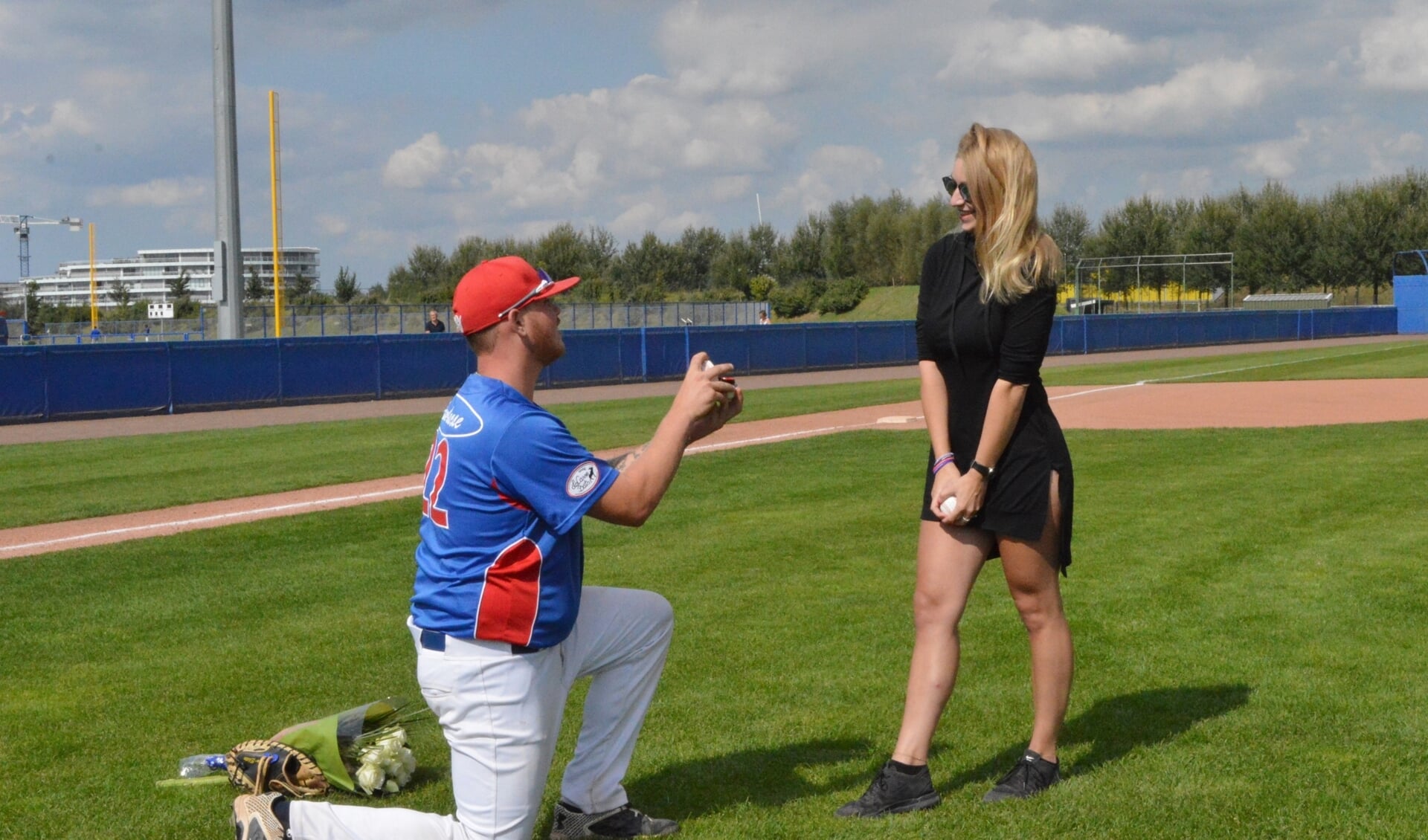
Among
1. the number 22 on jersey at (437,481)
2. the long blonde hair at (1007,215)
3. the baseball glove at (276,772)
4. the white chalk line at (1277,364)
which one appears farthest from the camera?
the white chalk line at (1277,364)

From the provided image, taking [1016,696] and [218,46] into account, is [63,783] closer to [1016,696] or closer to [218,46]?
[1016,696]

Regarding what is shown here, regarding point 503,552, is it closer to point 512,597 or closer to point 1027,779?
point 512,597

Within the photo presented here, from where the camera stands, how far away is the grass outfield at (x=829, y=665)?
4250mm

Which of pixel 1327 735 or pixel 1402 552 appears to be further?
pixel 1402 552

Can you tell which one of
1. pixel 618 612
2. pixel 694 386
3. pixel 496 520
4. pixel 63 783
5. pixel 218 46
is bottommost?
pixel 63 783

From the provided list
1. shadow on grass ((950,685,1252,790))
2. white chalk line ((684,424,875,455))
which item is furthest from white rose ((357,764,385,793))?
white chalk line ((684,424,875,455))

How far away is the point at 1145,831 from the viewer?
3893mm

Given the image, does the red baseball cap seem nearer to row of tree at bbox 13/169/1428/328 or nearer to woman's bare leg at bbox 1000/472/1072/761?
woman's bare leg at bbox 1000/472/1072/761

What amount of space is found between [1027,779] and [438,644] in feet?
6.34

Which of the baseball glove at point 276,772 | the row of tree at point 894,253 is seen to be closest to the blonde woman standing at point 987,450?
the baseball glove at point 276,772

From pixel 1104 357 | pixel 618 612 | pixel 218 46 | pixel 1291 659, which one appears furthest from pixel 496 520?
pixel 1104 357

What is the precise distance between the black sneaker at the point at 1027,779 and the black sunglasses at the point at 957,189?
1.75 m

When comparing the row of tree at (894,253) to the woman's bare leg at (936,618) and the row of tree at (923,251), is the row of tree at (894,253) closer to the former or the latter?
the row of tree at (923,251)

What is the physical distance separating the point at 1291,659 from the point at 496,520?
3.94 m
